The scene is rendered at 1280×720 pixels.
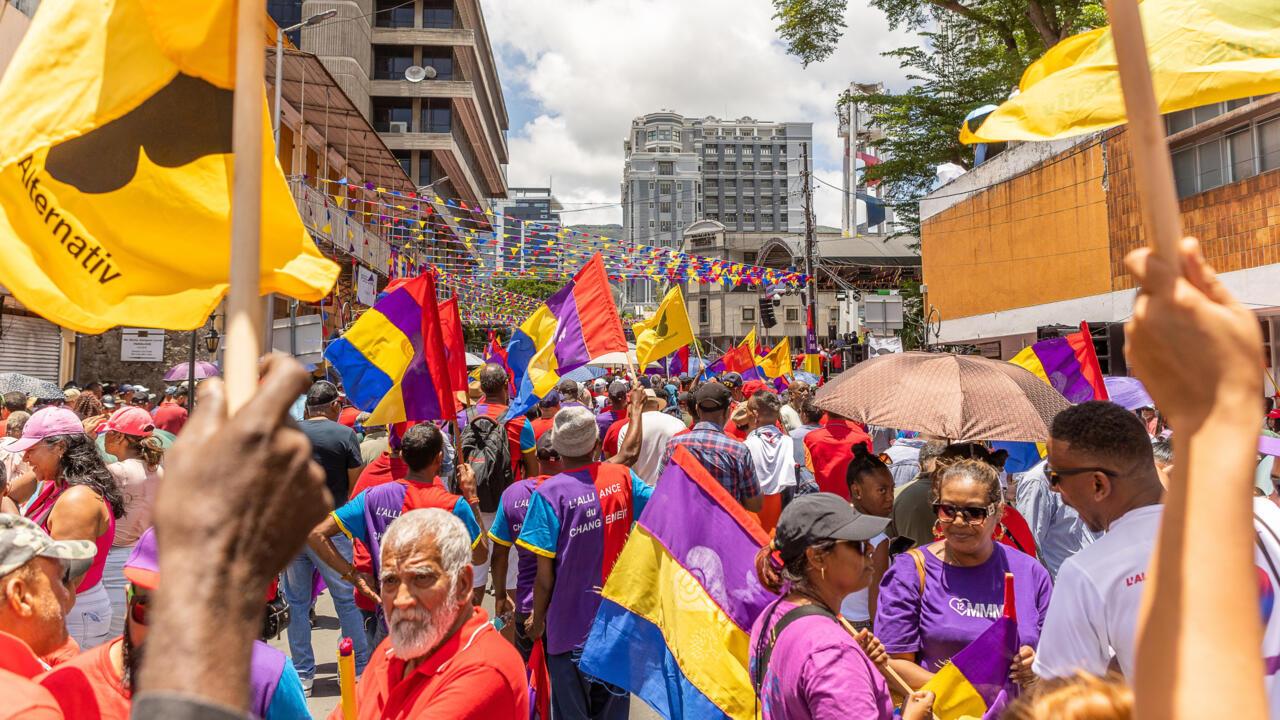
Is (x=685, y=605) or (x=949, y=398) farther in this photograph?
(x=949, y=398)

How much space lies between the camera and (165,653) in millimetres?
977

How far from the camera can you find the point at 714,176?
5866 inches

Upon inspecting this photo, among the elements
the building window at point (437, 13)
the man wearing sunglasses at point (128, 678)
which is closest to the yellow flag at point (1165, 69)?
the man wearing sunglasses at point (128, 678)

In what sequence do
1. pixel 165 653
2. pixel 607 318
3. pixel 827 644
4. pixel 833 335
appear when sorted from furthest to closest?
1. pixel 833 335
2. pixel 607 318
3. pixel 827 644
4. pixel 165 653

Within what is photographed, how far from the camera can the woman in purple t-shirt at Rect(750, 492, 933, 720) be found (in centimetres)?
254

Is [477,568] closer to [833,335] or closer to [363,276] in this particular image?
[363,276]

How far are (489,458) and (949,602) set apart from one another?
4.02 meters

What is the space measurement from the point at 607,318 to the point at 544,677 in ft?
12.3

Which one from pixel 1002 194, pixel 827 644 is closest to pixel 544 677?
pixel 827 644

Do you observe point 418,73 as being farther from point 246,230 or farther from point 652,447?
point 246,230

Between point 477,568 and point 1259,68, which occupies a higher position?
point 1259,68

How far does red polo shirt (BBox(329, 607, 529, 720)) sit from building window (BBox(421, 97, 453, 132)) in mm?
42423

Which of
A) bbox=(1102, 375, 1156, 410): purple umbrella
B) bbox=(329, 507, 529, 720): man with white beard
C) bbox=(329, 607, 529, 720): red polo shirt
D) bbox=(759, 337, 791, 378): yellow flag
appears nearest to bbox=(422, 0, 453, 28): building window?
bbox=(759, 337, 791, 378): yellow flag

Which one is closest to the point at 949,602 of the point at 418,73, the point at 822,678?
the point at 822,678
